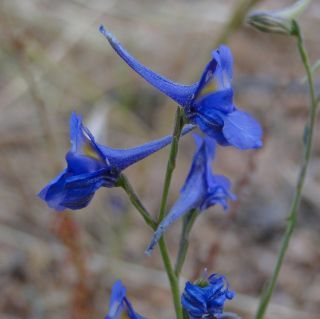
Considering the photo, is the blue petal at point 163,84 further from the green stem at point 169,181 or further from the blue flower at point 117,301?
the blue flower at point 117,301

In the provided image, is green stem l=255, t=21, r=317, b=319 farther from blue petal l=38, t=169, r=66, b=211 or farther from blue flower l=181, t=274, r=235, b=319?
blue petal l=38, t=169, r=66, b=211

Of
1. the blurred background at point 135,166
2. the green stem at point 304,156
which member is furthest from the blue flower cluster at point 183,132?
the blurred background at point 135,166

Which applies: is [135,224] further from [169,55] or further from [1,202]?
[169,55]

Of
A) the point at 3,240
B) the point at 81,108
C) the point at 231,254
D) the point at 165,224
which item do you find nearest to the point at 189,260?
the point at 231,254

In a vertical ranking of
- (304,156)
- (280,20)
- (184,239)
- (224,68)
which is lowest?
(184,239)

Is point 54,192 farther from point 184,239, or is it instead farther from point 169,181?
point 184,239

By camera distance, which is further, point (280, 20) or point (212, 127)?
point (280, 20)

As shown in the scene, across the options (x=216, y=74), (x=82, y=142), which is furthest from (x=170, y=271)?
(x=216, y=74)

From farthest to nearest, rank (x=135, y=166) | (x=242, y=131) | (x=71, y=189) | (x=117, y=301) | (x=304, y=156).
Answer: (x=135, y=166)
(x=304, y=156)
(x=117, y=301)
(x=71, y=189)
(x=242, y=131)
